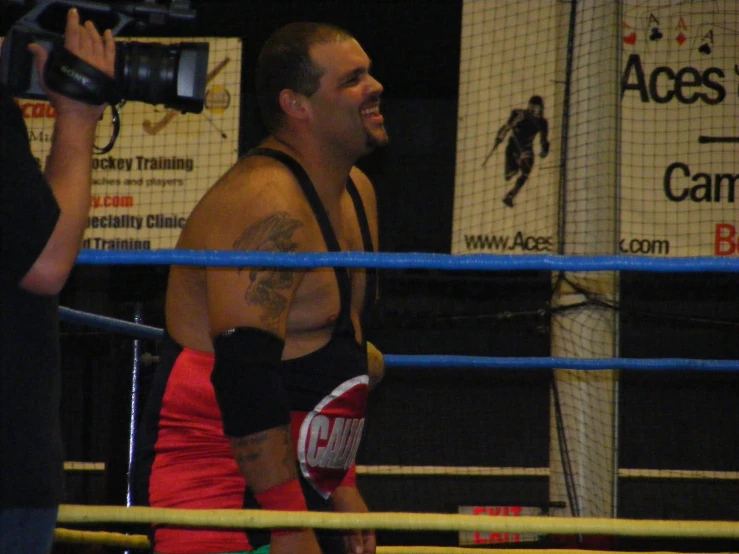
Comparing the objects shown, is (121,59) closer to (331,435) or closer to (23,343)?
(23,343)

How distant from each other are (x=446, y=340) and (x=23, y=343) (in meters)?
4.03

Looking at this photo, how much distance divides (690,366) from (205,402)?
1169mm

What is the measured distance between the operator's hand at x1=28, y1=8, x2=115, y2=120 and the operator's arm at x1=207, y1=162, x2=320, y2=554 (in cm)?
37

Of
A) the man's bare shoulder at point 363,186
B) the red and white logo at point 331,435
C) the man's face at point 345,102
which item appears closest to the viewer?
the red and white logo at point 331,435

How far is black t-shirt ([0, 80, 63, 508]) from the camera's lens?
1136 mm

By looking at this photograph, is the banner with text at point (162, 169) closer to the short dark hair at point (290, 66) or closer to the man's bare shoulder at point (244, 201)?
the short dark hair at point (290, 66)

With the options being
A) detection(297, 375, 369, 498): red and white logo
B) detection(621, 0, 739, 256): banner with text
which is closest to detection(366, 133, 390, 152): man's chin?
detection(297, 375, 369, 498): red and white logo

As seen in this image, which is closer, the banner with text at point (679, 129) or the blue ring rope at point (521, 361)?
the blue ring rope at point (521, 361)

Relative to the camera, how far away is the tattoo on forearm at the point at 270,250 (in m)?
1.56

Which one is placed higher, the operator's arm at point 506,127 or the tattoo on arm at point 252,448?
the operator's arm at point 506,127

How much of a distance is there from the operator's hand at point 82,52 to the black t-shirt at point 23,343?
7 centimetres

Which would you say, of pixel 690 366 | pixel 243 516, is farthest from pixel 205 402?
pixel 690 366

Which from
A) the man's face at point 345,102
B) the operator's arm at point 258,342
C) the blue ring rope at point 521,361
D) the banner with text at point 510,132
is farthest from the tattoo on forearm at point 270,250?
the banner with text at point 510,132

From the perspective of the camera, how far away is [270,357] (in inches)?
60.4
